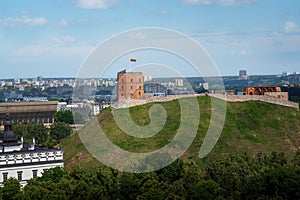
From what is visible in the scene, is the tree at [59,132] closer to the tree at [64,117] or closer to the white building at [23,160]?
the tree at [64,117]

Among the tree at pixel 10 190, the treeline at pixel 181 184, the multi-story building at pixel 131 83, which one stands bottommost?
the tree at pixel 10 190

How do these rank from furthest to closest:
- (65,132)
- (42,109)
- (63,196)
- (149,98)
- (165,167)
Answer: (42,109), (65,132), (149,98), (165,167), (63,196)

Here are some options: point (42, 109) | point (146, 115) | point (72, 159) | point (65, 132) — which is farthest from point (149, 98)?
point (42, 109)

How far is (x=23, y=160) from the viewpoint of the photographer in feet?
179

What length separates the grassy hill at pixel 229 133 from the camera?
6031cm

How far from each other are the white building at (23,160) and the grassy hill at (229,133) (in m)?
3.95

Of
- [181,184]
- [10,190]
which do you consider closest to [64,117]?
[10,190]

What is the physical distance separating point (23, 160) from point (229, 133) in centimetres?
2172

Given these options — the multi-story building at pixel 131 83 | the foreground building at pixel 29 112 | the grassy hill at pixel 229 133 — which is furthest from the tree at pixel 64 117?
the grassy hill at pixel 229 133

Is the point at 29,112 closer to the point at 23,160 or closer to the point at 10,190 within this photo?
the point at 23,160

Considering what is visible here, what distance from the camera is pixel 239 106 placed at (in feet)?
228

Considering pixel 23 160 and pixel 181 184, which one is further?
pixel 23 160

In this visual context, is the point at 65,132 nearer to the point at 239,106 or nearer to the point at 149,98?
the point at 149,98

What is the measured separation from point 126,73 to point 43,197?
34.9m
